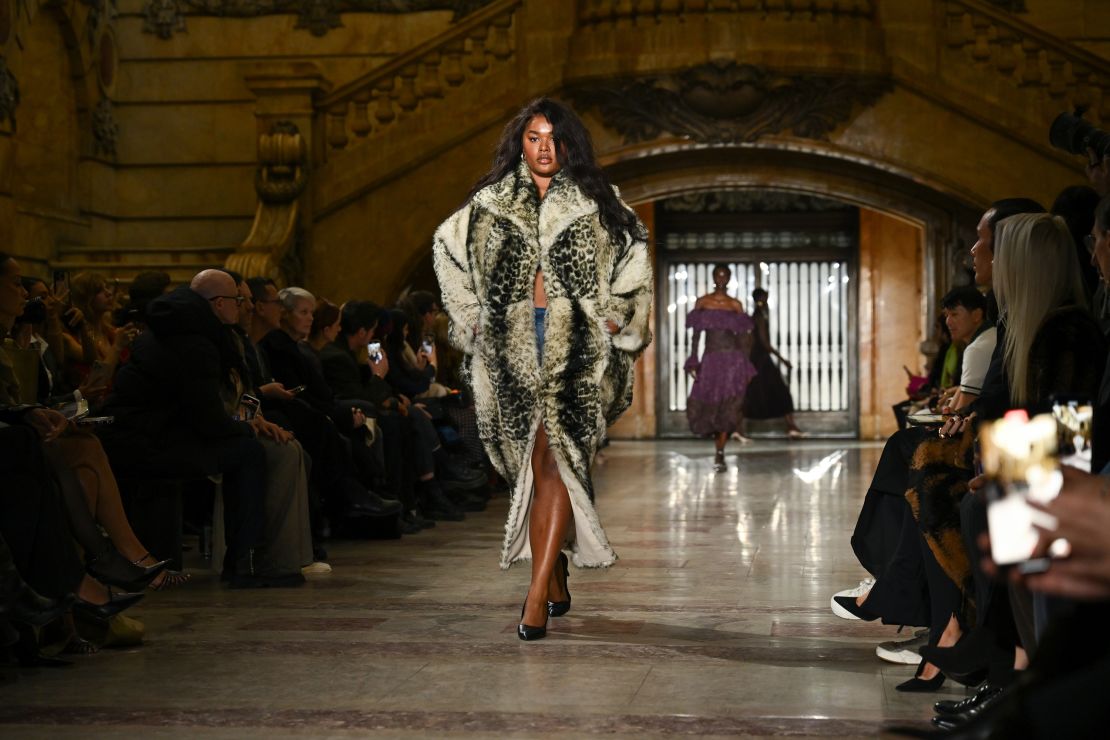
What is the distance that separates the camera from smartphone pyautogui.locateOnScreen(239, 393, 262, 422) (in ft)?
22.6

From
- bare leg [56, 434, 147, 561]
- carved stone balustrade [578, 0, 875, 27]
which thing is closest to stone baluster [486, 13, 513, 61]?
carved stone balustrade [578, 0, 875, 27]

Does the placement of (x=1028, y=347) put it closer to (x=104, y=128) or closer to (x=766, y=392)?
(x=104, y=128)

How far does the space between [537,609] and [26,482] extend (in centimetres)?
167

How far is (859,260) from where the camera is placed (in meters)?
19.3

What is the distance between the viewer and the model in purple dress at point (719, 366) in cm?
1465

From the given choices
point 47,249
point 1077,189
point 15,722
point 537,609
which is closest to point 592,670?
point 537,609

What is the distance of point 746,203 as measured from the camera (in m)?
19.5

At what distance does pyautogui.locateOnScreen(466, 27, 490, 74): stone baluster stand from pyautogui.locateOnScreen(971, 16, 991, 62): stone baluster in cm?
420

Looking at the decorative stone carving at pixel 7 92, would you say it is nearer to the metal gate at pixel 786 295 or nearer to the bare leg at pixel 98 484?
the bare leg at pixel 98 484

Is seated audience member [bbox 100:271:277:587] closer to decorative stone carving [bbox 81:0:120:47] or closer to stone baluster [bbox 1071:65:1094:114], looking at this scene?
stone baluster [bbox 1071:65:1094:114]

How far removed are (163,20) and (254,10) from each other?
97 centimetres

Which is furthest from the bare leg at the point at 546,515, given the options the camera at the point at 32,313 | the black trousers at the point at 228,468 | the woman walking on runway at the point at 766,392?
the woman walking on runway at the point at 766,392

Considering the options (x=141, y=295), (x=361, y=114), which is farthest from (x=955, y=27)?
(x=141, y=295)

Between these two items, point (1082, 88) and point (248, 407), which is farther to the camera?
point (1082, 88)
